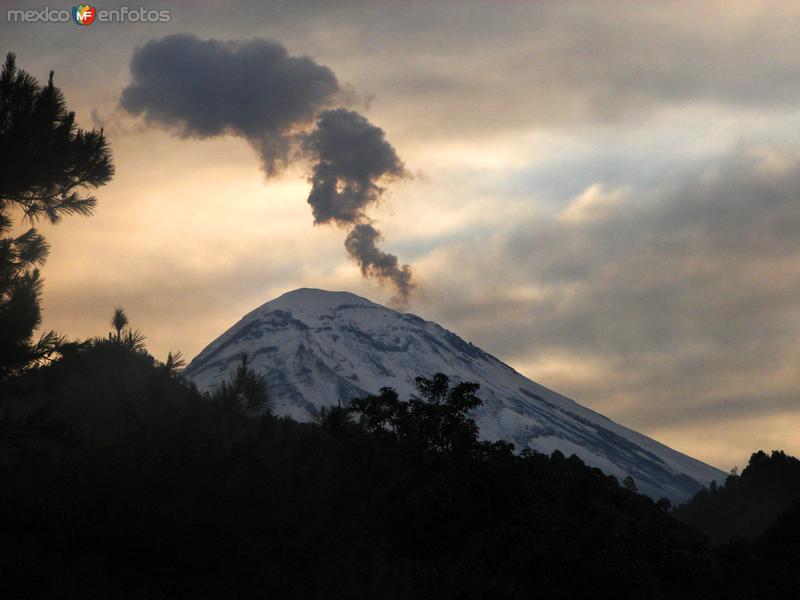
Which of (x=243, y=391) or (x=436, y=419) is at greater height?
(x=436, y=419)

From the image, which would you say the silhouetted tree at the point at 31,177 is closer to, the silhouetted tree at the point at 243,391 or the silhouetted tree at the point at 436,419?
the silhouetted tree at the point at 243,391

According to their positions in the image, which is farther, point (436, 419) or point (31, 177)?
point (436, 419)

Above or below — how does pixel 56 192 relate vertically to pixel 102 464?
above

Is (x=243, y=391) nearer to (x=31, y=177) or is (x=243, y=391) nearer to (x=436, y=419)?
(x=31, y=177)

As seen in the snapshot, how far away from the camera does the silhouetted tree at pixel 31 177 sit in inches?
778

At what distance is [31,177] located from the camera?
65.9ft

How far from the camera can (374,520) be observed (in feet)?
111

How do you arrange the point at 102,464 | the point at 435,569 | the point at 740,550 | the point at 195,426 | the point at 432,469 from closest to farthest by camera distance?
the point at 102,464 → the point at 195,426 → the point at 435,569 → the point at 432,469 → the point at 740,550

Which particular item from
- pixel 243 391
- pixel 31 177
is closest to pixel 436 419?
pixel 243 391

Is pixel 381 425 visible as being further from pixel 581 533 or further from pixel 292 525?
pixel 292 525

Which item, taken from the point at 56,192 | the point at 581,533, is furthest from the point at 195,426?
the point at 581,533

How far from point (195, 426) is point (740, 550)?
99.8 ft

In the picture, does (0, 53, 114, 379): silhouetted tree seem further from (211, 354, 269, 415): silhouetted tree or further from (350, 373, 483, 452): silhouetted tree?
(350, 373, 483, 452): silhouetted tree

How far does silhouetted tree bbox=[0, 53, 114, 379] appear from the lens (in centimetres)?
1977
